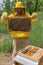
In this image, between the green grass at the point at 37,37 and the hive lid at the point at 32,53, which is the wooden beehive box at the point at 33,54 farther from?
the green grass at the point at 37,37

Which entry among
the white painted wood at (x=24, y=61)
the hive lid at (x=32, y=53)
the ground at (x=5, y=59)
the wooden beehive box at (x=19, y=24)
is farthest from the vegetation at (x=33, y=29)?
the white painted wood at (x=24, y=61)

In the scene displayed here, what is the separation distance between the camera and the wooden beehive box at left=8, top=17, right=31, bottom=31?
2.75 metres

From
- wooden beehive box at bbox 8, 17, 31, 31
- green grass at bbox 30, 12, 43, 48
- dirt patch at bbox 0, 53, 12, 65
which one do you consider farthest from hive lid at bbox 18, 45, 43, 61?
green grass at bbox 30, 12, 43, 48

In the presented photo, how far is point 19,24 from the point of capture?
2766 millimetres

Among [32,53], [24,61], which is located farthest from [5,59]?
[24,61]

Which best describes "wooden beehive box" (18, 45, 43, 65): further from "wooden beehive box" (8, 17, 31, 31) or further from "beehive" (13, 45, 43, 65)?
"wooden beehive box" (8, 17, 31, 31)

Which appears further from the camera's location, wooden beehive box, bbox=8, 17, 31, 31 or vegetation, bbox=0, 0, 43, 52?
vegetation, bbox=0, 0, 43, 52

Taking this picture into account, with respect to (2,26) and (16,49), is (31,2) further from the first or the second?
(16,49)

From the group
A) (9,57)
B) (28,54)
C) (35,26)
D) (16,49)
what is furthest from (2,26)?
(28,54)

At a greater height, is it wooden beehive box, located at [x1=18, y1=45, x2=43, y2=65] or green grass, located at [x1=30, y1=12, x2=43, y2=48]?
wooden beehive box, located at [x1=18, y1=45, x2=43, y2=65]

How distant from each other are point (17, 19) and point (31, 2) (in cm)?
536

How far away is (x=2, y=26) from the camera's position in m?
5.41

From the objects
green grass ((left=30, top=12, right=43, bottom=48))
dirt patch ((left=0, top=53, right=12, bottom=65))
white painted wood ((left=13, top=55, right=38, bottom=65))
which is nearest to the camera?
white painted wood ((left=13, top=55, right=38, bottom=65))

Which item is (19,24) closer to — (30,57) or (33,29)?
(30,57)
